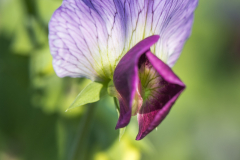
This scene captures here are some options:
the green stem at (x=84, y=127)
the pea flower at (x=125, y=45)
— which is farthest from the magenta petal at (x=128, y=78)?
the green stem at (x=84, y=127)

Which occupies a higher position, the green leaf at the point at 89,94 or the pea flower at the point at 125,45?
the pea flower at the point at 125,45

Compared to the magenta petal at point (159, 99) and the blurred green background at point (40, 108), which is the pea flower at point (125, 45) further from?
the blurred green background at point (40, 108)

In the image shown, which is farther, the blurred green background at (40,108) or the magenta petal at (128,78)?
the blurred green background at (40,108)

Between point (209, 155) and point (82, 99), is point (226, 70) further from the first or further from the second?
point (82, 99)

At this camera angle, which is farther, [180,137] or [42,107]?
[180,137]

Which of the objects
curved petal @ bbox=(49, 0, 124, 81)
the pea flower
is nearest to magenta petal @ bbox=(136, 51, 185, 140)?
the pea flower

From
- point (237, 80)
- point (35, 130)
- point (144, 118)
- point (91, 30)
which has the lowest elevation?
point (237, 80)

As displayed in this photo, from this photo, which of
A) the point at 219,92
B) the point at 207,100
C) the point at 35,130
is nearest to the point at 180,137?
the point at 207,100
